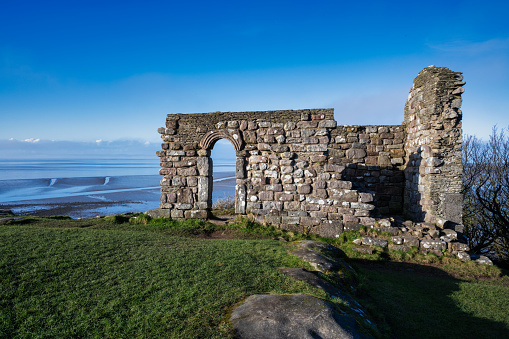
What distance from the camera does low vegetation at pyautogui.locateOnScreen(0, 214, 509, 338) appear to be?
11.2 ft

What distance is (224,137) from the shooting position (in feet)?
37.2

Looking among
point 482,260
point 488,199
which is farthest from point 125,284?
point 488,199

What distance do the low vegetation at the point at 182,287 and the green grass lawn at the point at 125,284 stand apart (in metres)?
0.02

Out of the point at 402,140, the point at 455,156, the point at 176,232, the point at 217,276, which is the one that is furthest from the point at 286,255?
the point at 402,140

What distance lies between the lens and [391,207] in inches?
492

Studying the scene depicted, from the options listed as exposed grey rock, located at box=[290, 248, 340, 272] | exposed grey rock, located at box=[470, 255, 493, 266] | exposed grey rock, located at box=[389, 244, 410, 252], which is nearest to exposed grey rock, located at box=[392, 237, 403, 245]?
exposed grey rock, located at box=[389, 244, 410, 252]

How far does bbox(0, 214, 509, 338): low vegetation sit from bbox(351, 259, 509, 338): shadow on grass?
0.08 ft

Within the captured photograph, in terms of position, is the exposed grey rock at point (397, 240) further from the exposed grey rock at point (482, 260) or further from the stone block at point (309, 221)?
the stone block at point (309, 221)

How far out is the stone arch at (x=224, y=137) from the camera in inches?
443

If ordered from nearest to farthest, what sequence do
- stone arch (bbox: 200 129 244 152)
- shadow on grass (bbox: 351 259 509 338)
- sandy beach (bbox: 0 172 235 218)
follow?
shadow on grass (bbox: 351 259 509 338)
stone arch (bbox: 200 129 244 152)
sandy beach (bbox: 0 172 235 218)

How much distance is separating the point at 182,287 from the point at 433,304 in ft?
17.1

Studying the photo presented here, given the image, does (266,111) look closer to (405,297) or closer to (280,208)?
(280,208)

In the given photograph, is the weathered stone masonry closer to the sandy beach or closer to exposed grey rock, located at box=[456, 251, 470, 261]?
exposed grey rock, located at box=[456, 251, 470, 261]

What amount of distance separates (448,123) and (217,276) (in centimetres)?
1000
